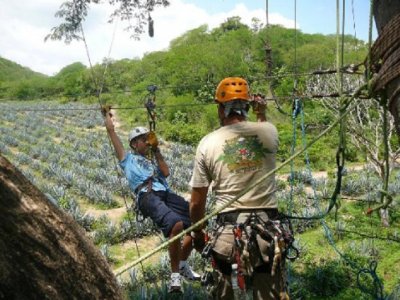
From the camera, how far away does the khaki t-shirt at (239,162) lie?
2979mm

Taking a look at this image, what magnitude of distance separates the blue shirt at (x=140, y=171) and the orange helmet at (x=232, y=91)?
157cm

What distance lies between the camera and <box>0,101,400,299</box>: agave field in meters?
5.00

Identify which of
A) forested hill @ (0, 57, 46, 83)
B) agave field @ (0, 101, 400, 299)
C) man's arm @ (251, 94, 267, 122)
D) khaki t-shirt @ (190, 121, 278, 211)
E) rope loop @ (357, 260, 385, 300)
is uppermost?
forested hill @ (0, 57, 46, 83)

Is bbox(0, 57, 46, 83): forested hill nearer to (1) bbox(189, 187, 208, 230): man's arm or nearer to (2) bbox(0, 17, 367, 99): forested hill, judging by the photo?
(2) bbox(0, 17, 367, 99): forested hill

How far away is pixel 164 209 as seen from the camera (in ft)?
14.1

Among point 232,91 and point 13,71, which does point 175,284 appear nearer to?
A: point 232,91

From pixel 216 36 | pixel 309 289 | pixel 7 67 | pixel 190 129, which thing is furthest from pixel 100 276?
pixel 7 67

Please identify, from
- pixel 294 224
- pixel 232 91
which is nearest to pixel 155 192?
pixel 232 91

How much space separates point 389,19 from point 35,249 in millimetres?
1753

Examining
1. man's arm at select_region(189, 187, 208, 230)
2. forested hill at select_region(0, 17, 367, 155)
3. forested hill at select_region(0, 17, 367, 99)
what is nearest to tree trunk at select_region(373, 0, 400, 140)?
man's arm at select_region(189, 187, 208, 230)

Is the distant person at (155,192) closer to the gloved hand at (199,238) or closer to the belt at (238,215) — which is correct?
the gloved hand at (199,238)

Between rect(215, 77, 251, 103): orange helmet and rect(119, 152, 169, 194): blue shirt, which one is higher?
rect(215, 77, 251, 103): orange helmet

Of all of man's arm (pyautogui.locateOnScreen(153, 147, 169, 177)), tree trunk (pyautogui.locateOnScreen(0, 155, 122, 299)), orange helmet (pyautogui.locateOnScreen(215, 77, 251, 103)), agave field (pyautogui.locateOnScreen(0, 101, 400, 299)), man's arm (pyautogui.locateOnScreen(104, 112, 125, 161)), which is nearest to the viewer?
tree trunk (pyautogui.locateOnScreen(0, 155, 122, 299))

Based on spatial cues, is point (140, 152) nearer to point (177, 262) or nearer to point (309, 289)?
point (177, 262)
